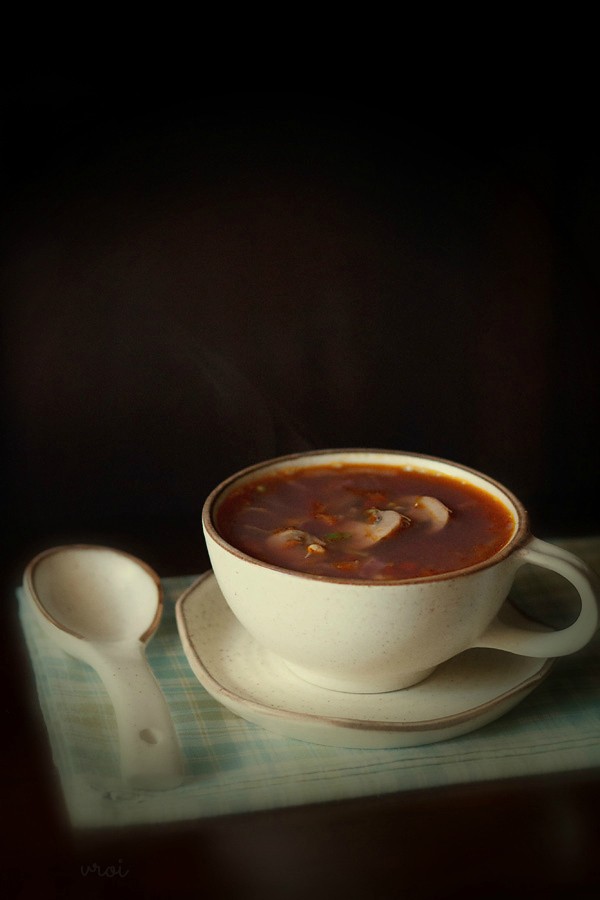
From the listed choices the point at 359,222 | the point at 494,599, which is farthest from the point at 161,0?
the point at 494,599

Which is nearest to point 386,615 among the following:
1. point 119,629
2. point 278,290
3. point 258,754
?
point 258,754

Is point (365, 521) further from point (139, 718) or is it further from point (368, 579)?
point (139, 718)

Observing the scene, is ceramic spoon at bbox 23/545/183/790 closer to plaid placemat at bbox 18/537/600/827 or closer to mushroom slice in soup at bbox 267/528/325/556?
plaid placemat at bbox 18/537/600/827

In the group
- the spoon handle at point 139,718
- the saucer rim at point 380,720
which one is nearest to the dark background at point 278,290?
the spoon handle at point 139,718

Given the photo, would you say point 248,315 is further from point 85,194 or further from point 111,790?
point 111,790

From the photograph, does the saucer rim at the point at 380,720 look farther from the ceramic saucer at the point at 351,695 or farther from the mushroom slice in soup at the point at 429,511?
the mushroom slice in soup at the point at 429,511

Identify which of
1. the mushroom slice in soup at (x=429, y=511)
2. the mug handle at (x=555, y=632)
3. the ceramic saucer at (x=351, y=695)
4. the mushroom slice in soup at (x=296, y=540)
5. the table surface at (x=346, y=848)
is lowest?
the table surface at (x=346, y=848)

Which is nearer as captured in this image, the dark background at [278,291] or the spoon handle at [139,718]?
the spoon handle at [139,718]
